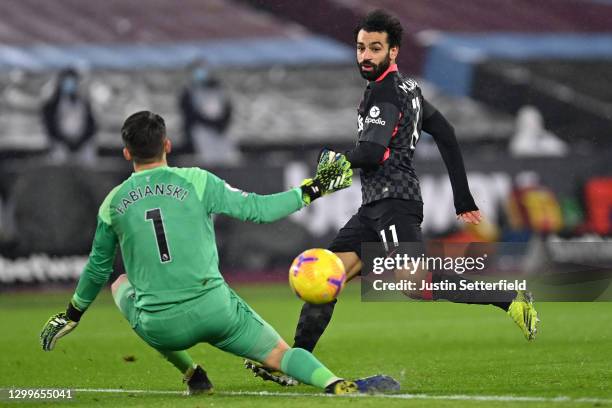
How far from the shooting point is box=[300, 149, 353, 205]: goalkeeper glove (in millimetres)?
6293

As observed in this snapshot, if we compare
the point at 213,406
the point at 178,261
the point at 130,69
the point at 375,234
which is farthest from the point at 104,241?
the point at 130,69

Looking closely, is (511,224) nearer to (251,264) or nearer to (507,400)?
(251,264)

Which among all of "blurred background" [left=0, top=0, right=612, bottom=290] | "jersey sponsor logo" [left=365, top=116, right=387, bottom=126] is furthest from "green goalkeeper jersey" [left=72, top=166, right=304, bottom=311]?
"blurred background" [left=0, top=0, right=612, bottom=290]

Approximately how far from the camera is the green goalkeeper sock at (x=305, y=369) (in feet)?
20.8

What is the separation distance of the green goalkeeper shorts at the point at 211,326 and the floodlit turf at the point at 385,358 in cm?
33

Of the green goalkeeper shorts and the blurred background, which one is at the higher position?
the blurred background

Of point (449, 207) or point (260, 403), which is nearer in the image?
point (260, 403)

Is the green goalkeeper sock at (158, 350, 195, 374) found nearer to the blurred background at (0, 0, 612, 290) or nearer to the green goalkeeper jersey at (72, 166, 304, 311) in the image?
the green goalkeeper jersey at (72, 166, 304, 311)

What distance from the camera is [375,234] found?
7617 mm

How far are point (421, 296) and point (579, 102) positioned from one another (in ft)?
50.9

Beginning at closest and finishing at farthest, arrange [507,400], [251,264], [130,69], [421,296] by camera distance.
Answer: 1. [507,400]
2. [421,296]
3. [251,264]
4. [130,69]

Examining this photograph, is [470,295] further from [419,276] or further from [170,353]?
[170,353]

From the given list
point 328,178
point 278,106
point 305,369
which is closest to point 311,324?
point 305,369

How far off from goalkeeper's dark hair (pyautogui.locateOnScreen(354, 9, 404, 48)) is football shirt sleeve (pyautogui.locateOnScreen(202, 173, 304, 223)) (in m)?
1.69
